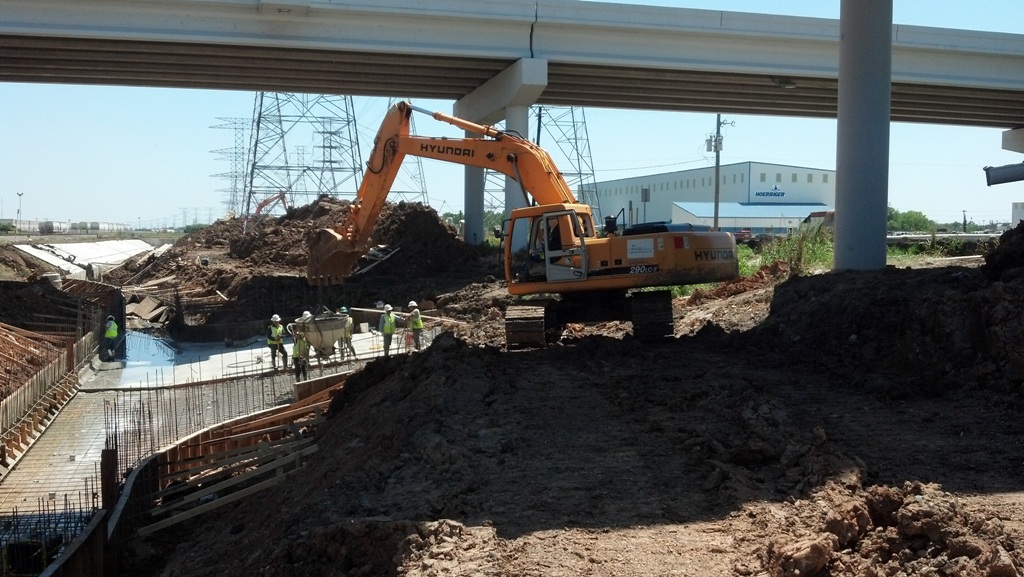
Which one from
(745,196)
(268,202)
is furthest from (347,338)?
(745,196)

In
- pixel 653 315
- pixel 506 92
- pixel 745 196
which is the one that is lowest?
pixel 653 315

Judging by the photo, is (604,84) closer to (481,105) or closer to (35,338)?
(481,105)

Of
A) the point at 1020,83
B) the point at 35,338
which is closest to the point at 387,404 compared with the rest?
the point at 35,338

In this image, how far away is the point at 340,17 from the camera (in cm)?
2523

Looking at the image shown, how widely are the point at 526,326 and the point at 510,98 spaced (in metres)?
15.1

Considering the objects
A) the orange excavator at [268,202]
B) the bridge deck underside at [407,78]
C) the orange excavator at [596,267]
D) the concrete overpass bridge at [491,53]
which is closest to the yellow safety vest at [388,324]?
the orange excavator at [596,267]

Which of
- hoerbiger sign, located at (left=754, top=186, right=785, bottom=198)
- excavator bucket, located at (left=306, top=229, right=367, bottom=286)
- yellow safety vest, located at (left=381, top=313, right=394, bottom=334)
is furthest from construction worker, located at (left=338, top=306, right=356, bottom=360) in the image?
hoerbiger sign, located at (left=754, top=186, right=785, bottom=198)

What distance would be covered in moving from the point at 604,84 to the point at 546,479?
24.4 metres

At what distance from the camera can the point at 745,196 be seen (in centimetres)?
7181

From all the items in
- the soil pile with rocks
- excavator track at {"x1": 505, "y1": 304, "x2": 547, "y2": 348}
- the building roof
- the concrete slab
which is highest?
the building roof

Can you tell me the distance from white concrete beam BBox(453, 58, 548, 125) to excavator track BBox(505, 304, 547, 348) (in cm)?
1396

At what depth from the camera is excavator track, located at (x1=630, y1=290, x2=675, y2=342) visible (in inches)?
579

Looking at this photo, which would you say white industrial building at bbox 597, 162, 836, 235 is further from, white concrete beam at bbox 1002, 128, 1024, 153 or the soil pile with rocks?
the soil pile with rocks

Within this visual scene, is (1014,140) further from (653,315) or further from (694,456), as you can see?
(694,456)
